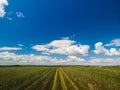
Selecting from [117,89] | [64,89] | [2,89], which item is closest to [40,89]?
[64,89]

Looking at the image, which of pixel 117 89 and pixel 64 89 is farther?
pixel 117 89

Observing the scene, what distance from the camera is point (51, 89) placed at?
63.1 ft

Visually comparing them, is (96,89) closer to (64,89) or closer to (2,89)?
(64,89)

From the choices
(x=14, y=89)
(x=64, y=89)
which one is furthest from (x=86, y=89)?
(x=14, y=89)

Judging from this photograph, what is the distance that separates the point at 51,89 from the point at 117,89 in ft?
28.7

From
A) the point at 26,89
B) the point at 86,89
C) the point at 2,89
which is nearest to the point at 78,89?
the point at 86,89

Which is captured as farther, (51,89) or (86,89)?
(86,89)

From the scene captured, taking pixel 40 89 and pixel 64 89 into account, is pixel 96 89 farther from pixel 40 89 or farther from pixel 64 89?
pixel 40 89

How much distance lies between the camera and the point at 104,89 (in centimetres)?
2077

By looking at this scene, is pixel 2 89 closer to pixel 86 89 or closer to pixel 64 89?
pixel 64 89

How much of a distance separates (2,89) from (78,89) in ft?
31.0

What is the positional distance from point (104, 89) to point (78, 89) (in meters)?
3.63

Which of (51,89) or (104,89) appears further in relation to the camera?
(104,89)

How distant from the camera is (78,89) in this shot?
19.9 meters
